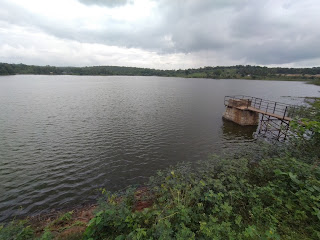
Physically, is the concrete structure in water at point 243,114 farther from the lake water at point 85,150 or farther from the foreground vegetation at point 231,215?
the foreground vegetation at point 231,215

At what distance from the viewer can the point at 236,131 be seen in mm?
22656

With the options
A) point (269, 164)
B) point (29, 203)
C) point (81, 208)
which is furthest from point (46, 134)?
point (269, 164)

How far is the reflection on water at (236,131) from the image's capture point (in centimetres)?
2096

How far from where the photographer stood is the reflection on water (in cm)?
2096

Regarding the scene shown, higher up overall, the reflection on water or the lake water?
the lake water

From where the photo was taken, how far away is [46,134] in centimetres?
1844

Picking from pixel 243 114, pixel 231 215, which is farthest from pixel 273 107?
pixel 231 215

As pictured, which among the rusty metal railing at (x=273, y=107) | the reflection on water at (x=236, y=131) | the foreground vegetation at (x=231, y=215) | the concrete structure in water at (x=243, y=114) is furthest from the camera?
the concrete structure in water at (x=243, y=114)

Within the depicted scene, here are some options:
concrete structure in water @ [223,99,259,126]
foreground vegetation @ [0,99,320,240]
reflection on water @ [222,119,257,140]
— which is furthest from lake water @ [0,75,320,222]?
foreground vegetation @ [0,99,320,240]

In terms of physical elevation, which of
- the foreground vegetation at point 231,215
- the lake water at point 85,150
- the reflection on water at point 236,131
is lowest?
the reflection on water at point 236,131

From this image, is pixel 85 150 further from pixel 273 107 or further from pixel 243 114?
pixel 273 107

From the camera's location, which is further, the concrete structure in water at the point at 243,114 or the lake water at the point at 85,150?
the concrete structure in water at the point at 243,114

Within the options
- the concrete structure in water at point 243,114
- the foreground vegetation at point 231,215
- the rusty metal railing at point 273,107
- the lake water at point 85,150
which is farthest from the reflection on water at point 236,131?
the foreground vegetation at point 231,215

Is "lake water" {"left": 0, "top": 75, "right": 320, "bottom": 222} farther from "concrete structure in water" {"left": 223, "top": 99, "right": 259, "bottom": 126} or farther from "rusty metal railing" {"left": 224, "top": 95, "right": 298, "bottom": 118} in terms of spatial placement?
"rusty metal railing" {"left": 224, "top": 95, "right": 298, "bottom": 118}
